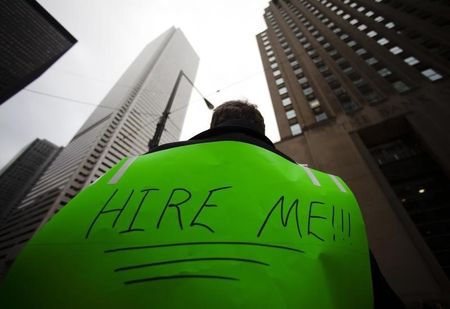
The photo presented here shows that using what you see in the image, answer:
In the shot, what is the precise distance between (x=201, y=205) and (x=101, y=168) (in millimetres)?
74525

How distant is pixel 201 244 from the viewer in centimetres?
69

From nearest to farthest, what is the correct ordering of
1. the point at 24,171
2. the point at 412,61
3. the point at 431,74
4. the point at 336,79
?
the point at 431,74, the point at 412,61, the point at 336,79, the point at 24,171

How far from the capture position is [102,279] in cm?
61

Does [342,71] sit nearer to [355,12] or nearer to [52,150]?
[355,12]

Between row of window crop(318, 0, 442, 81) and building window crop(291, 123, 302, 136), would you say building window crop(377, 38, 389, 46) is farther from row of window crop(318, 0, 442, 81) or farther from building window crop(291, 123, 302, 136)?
building window crop(291, 123, 302, 136)

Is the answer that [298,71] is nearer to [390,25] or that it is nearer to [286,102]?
[286,102]

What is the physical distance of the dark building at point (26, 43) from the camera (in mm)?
40469

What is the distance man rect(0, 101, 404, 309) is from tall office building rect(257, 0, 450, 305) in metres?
9.21

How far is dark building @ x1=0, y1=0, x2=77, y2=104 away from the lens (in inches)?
1593

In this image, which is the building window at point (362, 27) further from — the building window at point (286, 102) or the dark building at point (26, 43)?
the dark building at point (26, 43)

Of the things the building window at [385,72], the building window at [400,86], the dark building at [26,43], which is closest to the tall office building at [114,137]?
the dark building at [26,43]

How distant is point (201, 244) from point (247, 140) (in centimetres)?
79

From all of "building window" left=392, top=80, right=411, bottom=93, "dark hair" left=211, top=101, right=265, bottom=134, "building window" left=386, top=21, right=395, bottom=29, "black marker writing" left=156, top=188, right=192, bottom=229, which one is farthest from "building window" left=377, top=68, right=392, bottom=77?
"black marker writing" left=156, top=188, right=192, bottom=229

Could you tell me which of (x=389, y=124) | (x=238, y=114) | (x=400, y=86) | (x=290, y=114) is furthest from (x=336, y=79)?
(x=238, y=114)
